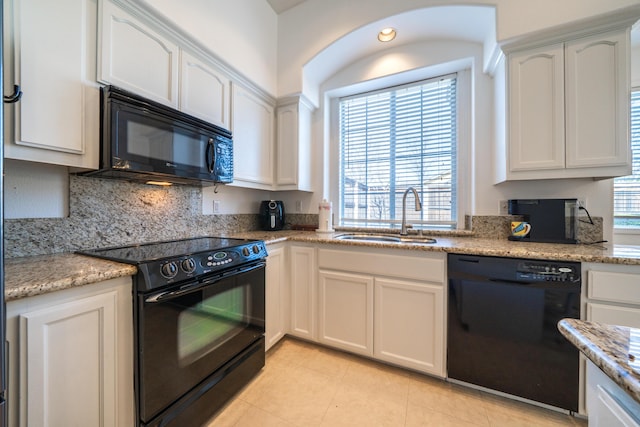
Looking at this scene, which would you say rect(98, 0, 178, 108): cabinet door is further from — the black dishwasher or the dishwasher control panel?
the dishwasher control panel

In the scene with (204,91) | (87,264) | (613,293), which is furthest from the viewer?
(204,91)

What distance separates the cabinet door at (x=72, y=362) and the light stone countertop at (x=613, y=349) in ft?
4.66

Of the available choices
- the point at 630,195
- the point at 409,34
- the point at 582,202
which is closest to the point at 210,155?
the point at 409,34

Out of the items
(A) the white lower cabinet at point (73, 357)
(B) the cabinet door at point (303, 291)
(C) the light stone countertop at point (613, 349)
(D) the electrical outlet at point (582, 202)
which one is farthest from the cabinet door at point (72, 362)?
(D) the electrical outlet at point (582, 202)

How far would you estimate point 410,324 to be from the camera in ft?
5.62

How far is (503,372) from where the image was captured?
1.48 m

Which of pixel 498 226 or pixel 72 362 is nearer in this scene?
pixel 72 362

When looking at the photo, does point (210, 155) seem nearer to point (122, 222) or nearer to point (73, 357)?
point (122, 222)

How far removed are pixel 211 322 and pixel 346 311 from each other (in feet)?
3.29

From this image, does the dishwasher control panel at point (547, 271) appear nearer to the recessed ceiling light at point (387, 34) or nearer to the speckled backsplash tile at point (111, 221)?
the recessed ceiling light at point (387, 34)

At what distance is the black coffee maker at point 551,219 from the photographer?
1.70 m

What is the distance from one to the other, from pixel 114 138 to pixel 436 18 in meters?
2.42

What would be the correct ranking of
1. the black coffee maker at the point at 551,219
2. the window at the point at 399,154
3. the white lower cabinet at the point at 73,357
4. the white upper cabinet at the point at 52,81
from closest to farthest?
1. the white lower cabinet at the point at 73,357
2. the white upper cabinet at the point at 52,81
3. the black coffee maker at the point at 551,219
4. the window at the point at 399,154

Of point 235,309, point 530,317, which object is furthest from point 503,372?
point 235,309
